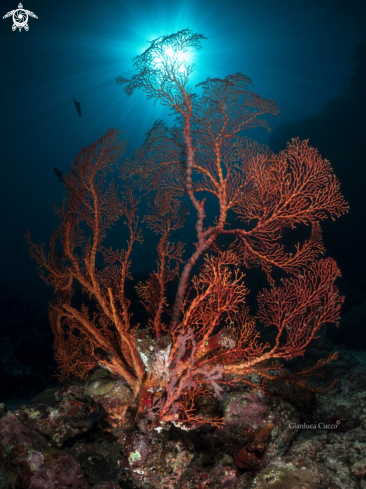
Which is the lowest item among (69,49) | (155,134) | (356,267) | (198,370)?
(356,267)

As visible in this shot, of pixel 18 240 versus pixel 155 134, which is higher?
pixel 18 240

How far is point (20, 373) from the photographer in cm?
917

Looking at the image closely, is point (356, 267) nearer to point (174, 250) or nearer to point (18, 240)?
point (174, 250)

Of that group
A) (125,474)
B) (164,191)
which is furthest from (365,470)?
(164,191)

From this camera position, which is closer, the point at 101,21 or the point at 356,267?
the point at 356,267

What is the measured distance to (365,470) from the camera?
2203 millimetres

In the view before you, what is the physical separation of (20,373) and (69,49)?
6475cm

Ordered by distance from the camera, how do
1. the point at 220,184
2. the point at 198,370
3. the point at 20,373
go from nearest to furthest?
1. the point at 198,370
2. the point at 220,184
3. the point at 20,373

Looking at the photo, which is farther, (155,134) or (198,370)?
(155,134)

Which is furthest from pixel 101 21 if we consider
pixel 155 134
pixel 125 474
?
pixel 125 474

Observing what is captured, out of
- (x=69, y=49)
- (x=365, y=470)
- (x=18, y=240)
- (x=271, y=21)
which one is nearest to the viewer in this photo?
(x=365, y=470)

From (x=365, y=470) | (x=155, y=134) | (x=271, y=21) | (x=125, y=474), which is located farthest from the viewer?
(x=271, y=21)

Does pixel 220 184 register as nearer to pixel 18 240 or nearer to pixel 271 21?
pixel 271 21

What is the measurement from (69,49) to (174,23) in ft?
81.1
